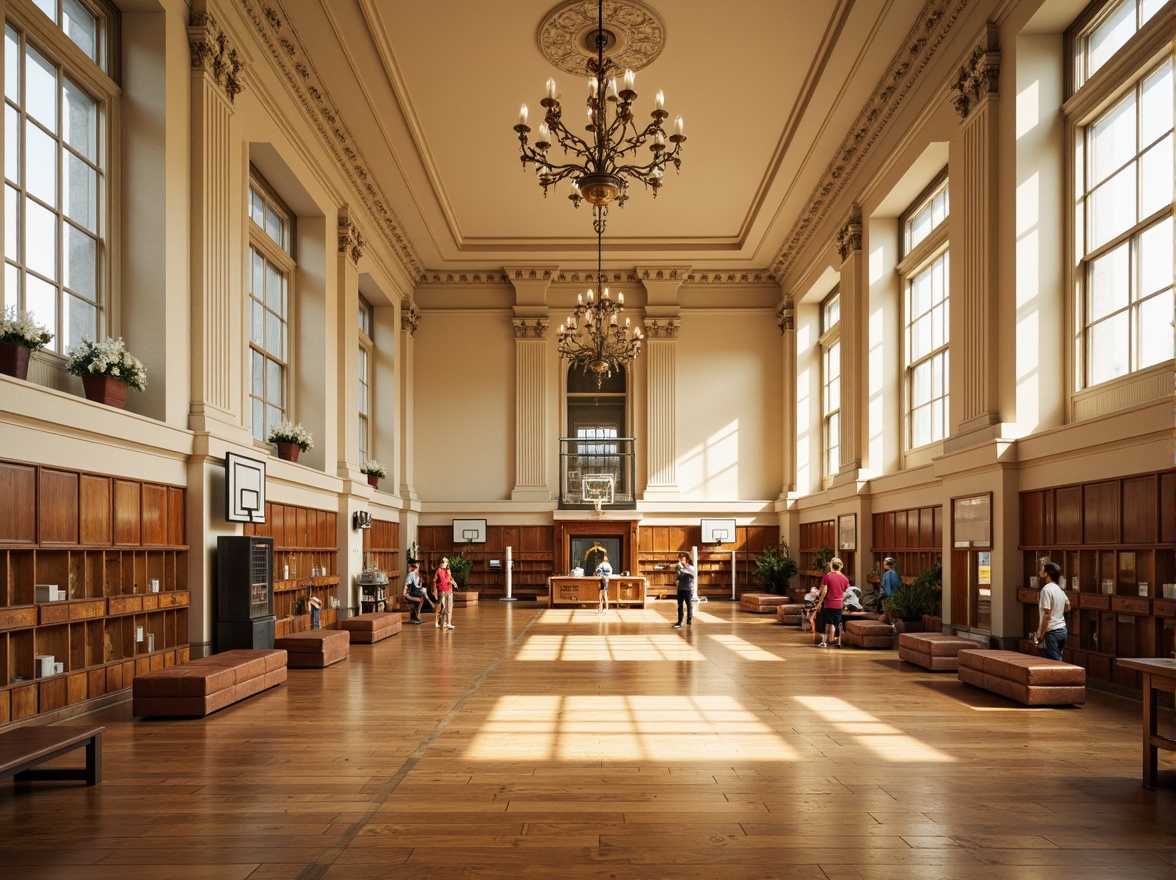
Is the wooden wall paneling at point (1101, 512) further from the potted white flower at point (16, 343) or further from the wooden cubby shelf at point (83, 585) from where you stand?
the potted white flower at point (16, 343)

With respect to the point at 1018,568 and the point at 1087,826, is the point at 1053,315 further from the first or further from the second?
the point at 1087,826

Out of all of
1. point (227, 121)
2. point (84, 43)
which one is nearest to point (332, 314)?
point (227, 121)

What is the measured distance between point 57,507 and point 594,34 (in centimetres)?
1002

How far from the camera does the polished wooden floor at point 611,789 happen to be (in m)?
4.36

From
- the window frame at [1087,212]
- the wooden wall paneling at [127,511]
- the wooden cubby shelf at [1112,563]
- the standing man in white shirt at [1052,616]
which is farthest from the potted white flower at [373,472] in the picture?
the standing man in white shirt at [1052,616]

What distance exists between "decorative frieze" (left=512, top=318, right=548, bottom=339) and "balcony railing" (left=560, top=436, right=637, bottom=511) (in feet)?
9.50

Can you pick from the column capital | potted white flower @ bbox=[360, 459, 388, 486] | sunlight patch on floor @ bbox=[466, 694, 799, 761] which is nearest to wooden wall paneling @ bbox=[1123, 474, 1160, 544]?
sunlight patch on floor @ bbox=[466, 694, 799, 761]

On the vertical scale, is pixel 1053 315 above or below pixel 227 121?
below

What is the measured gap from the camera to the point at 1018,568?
35.5ft

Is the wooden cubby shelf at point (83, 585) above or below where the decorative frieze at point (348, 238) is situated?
below

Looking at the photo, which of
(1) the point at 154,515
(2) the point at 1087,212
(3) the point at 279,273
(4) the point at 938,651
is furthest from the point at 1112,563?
(3) the point at 279,273

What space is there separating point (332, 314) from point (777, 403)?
12794 millimetres

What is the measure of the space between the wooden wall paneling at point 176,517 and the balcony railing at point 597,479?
46.9 ft

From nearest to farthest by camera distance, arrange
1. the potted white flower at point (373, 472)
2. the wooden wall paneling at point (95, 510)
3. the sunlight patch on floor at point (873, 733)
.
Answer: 1. the sunlight patch on floor at point (873, 733)
2. the wooden wall paneling at point (95, 510)
3. the potted white flower at point (373, 472)
